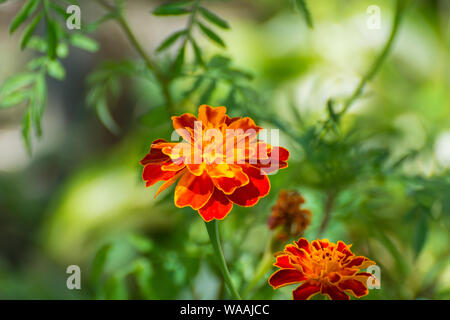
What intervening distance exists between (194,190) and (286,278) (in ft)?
0.24

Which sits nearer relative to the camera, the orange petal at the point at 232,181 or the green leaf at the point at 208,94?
the orange petal at the point at 232,181

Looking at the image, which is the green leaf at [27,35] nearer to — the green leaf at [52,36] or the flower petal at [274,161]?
the green leaf at [52,36]

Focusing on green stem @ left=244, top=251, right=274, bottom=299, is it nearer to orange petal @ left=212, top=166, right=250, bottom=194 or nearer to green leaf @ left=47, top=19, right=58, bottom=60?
orange petal @ left=212, top=166, right=250, bottom=194

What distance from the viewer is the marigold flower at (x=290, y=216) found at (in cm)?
30

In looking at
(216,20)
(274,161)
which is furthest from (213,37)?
(274,161)

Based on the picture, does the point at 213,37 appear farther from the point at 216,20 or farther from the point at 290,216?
the point at 290,216

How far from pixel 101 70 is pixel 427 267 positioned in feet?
1.19

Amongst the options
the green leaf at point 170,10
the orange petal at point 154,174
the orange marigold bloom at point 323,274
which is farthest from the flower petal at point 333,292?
the green leaf at point 170,10

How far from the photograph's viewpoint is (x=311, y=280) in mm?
243

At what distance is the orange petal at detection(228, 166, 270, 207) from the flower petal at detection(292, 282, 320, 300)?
0.05 metres

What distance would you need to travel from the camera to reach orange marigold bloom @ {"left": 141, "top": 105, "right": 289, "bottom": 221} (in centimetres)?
23

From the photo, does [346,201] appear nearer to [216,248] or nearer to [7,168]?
[216,248]

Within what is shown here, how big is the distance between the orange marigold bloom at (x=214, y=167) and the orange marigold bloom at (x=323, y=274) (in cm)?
4

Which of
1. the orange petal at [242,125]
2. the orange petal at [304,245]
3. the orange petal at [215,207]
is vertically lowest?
the orange petal at [304,245]
